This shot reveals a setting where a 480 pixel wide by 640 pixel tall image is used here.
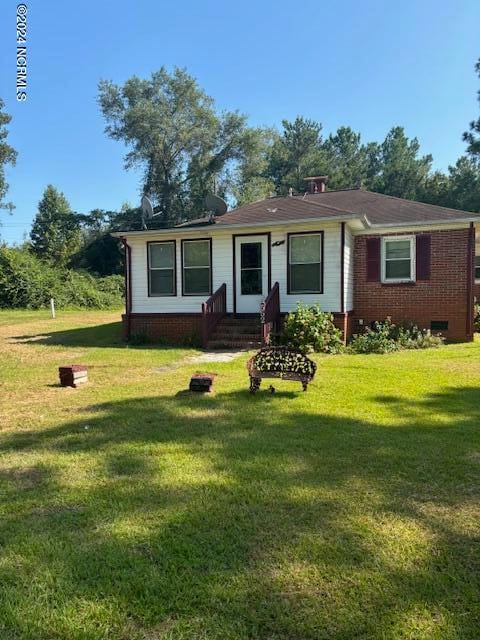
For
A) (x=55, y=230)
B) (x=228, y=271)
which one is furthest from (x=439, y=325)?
(x=55, y=230)

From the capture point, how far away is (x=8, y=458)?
379 centimetres

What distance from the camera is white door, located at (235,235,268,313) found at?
1191 centimetres

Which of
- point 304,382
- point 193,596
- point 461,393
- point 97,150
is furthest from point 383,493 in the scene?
point 97,150

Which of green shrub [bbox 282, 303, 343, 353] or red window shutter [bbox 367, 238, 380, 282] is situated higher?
red window shutter [bbox 367, 238, 380, 282]

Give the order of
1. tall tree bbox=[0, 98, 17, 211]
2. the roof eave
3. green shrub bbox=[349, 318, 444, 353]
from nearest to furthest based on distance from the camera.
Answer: green shrub bbox=[349, 318, 444, 353] → the roof eave → tall tree bbox=[0, 98, 17, 211]

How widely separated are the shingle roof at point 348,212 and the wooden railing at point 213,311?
6.00ft

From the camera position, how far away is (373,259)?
39.8 ft

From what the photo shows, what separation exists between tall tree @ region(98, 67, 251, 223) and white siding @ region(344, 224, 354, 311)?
29600mm

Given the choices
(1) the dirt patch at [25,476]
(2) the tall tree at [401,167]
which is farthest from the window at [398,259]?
(2) the tall tree at [401,167]

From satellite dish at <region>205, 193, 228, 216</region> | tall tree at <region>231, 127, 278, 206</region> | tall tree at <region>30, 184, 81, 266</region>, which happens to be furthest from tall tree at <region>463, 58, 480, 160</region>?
tall tree at <region>30, 184, 81, 266</region>

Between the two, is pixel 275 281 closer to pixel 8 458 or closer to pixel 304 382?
pixel 304 382

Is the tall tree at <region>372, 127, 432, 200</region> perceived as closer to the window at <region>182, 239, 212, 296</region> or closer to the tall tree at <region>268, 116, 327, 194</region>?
the tall tree at <region>268, 116, 327, 194</region>

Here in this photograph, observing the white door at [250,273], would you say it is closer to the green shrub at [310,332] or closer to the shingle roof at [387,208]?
the green shrub at [310,332]

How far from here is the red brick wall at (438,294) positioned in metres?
11.5
